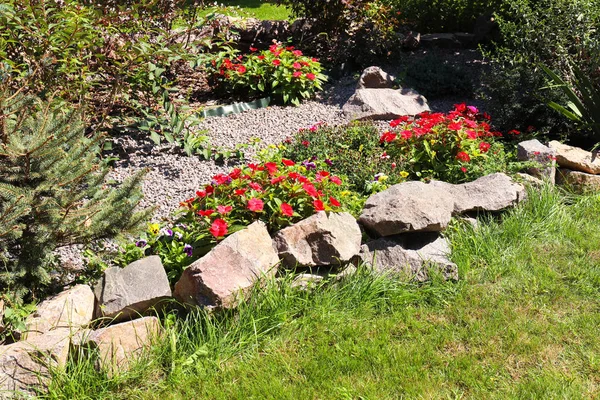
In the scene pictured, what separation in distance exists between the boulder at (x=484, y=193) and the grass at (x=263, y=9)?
7809mm

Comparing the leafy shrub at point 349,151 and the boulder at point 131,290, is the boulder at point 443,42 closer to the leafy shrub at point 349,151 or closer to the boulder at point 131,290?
the leafy shrub at point 349,151

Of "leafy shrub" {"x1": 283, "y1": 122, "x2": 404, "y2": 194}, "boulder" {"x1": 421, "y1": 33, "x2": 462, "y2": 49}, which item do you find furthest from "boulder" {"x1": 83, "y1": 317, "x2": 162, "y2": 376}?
"boulder" {"x1": 421, "y1": 33, "x2": 462, "y2": 49}

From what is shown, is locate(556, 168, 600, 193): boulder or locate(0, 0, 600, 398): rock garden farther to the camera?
locate(556, 168, 600, 193): boulder

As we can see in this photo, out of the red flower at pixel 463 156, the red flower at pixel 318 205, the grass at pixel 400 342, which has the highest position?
the red flower at pixel 318 205

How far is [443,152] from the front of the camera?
4.90 metres

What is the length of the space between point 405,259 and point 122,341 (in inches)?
67.4

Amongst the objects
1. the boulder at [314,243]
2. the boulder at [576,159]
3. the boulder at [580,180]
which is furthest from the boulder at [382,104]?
the boulder at [314,243]

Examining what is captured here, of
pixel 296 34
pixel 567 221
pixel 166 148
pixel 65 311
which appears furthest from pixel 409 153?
pixel 296 34

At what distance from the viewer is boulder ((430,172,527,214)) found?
4371 millimetres

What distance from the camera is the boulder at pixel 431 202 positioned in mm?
3912

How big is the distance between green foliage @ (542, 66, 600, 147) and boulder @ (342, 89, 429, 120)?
135 centimetres

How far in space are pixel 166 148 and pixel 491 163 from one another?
260 centimetres

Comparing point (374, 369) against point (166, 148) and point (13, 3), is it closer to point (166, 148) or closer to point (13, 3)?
point (166, 148)

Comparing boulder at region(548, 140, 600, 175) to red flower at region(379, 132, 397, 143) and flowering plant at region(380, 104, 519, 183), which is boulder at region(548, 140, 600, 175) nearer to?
flowering plant at region(380, 104, 519, 183)
